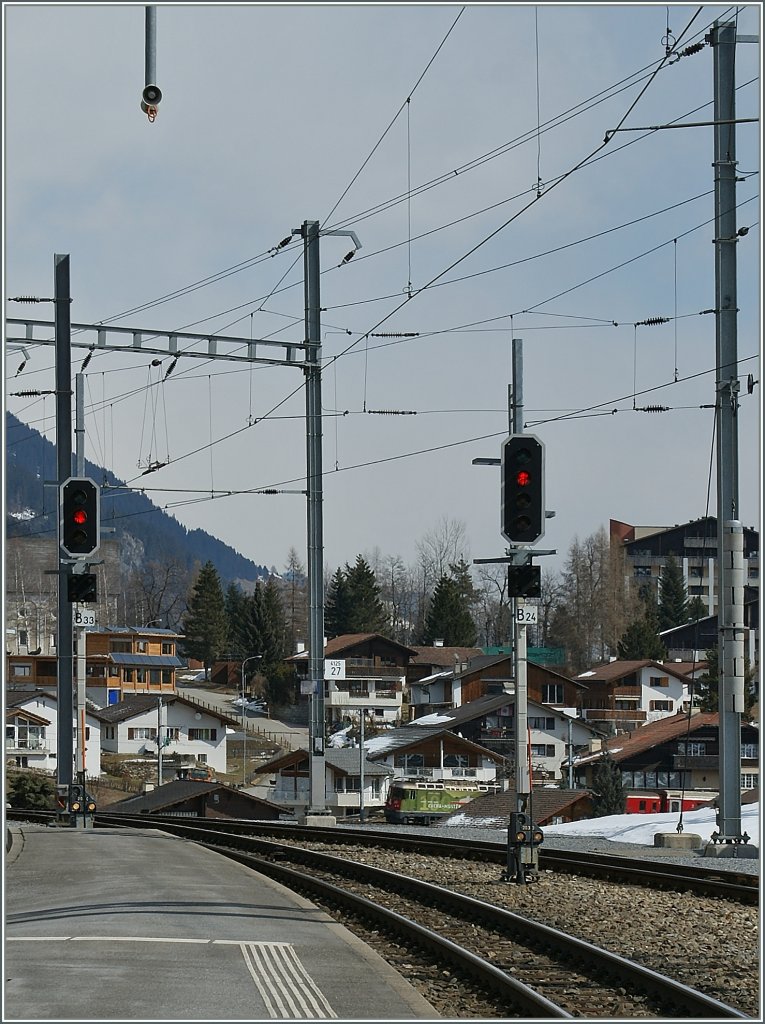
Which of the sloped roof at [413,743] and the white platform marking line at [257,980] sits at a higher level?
the white platform marking line at [257,980]

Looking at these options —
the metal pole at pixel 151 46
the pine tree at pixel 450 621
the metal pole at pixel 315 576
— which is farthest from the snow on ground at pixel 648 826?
the pine tree at pixel 450 621

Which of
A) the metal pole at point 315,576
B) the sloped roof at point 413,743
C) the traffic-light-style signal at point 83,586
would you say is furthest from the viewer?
the sloped roof at point 413,743

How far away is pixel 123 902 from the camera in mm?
15141

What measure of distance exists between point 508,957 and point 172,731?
84116mm

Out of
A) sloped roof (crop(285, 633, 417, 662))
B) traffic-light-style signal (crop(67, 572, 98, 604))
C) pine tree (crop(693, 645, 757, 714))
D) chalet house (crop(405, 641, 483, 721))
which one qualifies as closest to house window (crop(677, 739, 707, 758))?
pine tree (crop(693, 645, 757, 714))

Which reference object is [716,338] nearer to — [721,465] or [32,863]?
[721,465]

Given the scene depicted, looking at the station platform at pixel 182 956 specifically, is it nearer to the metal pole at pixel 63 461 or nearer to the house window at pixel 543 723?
the metal pole at pixel 63 461

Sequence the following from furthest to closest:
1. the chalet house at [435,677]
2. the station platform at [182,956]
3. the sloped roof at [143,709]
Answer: the chalet house at [435,677], the sloped roof at [143,709], the station platform at [182,956]

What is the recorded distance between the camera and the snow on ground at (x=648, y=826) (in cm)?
2570

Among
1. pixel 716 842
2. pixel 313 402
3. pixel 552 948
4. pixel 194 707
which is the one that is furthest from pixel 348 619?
pixel 552 948

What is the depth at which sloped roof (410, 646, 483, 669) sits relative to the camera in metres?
113

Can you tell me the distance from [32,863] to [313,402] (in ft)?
43.2

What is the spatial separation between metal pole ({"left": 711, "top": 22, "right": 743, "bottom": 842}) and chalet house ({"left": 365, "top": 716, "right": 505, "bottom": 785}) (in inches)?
2263

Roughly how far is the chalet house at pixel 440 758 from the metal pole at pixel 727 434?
5749 centimetres
